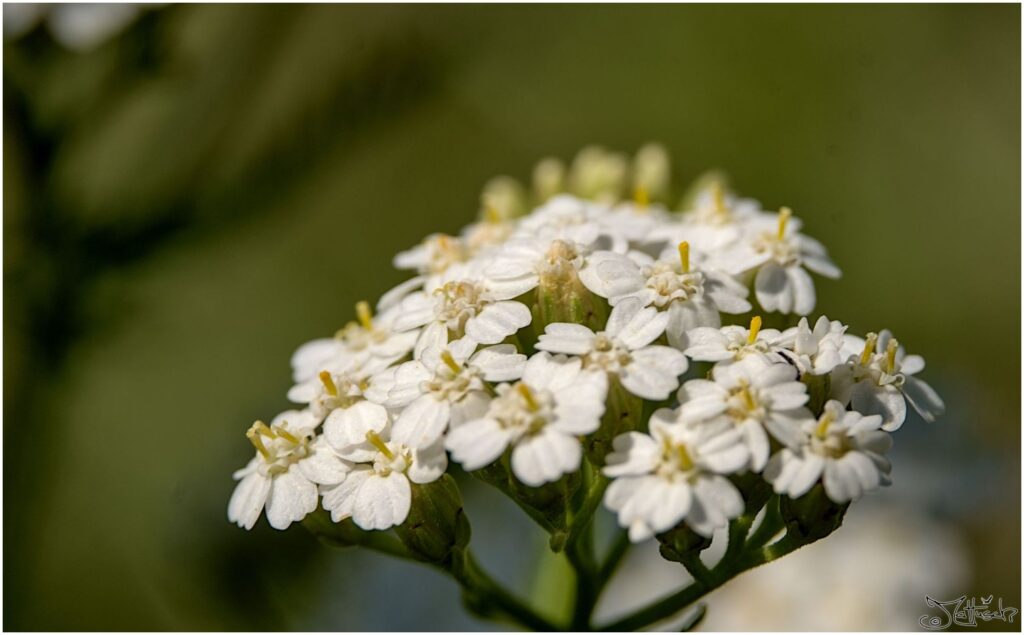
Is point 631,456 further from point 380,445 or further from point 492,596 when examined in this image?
point 492,596

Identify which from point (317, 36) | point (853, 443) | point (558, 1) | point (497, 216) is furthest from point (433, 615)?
point (558, 1)

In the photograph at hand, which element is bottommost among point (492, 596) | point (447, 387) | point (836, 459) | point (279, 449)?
point (492, 596)

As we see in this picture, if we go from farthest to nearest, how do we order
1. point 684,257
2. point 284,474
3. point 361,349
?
point 361,349 < point 684,257 < point 284,474

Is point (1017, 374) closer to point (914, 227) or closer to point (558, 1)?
point (914, 227)

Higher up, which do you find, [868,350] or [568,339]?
[568,339]

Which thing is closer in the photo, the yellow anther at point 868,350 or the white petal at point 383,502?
the white petal at point 383,502

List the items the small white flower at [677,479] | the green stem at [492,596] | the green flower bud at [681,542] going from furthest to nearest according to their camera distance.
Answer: the green stem at [492,596] → the green flower bud at [681,542] → the small white flower at [677,479]

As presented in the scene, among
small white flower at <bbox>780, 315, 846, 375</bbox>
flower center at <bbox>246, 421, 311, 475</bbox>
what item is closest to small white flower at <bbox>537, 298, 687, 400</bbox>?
small white flower at <bbox>780, 315, 846, 375</bbox>

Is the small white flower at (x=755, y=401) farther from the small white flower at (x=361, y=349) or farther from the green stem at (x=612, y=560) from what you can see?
the small white flower at (x=361, y=349)

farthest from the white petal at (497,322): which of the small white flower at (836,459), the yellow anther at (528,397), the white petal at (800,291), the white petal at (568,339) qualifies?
the white petal at (800,291)

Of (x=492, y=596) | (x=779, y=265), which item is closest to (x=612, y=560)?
(x=492, y=596)
